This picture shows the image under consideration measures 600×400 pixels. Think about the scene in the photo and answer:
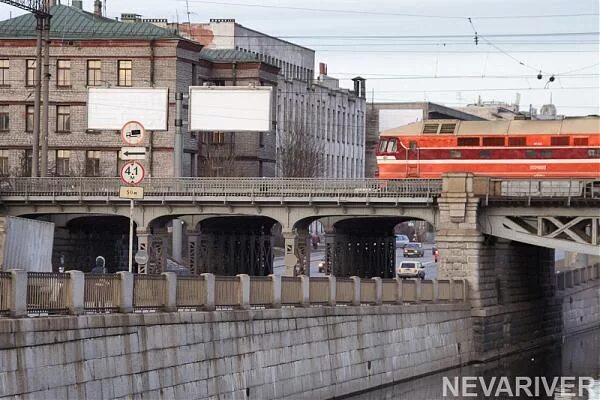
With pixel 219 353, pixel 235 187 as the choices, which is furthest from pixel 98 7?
pixel 219 353

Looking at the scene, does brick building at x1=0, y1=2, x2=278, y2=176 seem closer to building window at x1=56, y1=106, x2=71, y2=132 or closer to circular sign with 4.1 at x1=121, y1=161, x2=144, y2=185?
building window at x1=56, y1=106, x2=71, y2=132

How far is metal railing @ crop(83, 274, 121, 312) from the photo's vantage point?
34.6 metres

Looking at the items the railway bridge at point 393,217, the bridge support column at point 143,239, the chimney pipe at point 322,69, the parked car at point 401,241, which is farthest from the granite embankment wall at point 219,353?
the chimney pipe at point 322,69

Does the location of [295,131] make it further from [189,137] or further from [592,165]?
[592,165]

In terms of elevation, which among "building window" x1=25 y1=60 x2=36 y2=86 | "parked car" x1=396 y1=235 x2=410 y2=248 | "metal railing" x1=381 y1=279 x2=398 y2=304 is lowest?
"metal railing" x1=381 y1=279 x2=398 y2=304

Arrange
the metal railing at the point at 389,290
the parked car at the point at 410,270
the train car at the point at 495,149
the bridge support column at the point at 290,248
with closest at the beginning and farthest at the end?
the metal railing at the point at 389,290, the train car at the point at 495,149, the bridge support column at the point at 290,248, the parked car at the point at 410,270

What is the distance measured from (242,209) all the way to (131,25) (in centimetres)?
3004

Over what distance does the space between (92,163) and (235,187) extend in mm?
27134

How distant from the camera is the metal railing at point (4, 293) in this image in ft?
102

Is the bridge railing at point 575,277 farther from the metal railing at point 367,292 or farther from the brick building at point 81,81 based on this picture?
the metal railing at point 367,292

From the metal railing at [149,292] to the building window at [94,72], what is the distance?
6875 cm

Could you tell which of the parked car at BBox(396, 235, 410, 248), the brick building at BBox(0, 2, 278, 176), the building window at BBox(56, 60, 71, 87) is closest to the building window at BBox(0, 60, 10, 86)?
the brick building at BBox(0, 2, 278, 176)

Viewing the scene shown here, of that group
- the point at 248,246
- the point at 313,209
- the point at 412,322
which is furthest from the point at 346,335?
the point at 248,246

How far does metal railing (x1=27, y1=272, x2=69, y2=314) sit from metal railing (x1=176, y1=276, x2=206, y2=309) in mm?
6066
